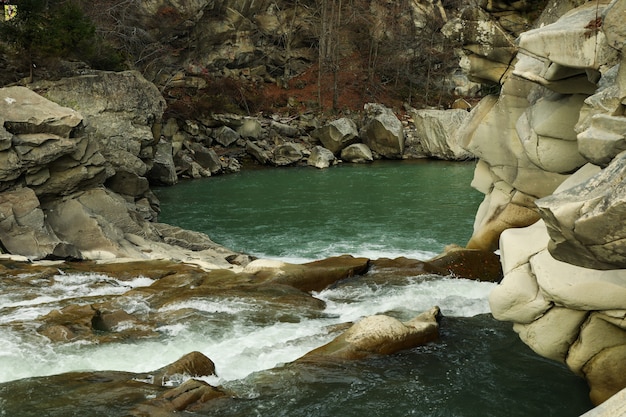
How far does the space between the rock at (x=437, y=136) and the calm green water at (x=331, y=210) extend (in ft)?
11.3

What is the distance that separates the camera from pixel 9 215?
1694 cm

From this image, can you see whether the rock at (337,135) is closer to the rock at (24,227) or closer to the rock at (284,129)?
the rock at (284,129)

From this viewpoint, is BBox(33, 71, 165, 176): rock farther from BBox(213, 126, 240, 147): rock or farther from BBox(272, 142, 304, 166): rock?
BBox(213, 126, 240, 147): rock

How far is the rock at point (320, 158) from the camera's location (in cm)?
3860

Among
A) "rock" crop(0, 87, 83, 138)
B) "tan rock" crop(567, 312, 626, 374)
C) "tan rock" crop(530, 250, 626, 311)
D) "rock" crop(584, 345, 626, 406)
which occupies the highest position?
"rock" crop(0, 87, 83, 138)

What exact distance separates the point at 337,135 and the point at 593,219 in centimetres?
3513

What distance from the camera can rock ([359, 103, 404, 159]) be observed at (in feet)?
134

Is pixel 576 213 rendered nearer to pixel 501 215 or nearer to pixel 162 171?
pixel 501 215

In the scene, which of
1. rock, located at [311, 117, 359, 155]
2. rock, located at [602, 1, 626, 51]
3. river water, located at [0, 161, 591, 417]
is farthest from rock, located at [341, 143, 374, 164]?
rock, located at [602, 1, 626, 51]

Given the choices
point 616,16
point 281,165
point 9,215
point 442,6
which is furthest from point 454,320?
point 442,6

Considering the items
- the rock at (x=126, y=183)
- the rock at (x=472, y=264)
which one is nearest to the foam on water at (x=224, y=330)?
the rock at (x=472, y=264)

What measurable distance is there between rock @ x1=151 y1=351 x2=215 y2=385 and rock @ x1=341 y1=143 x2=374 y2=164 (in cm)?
3106

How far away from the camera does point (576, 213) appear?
677cm

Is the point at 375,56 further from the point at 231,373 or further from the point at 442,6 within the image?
the point at 231,373
